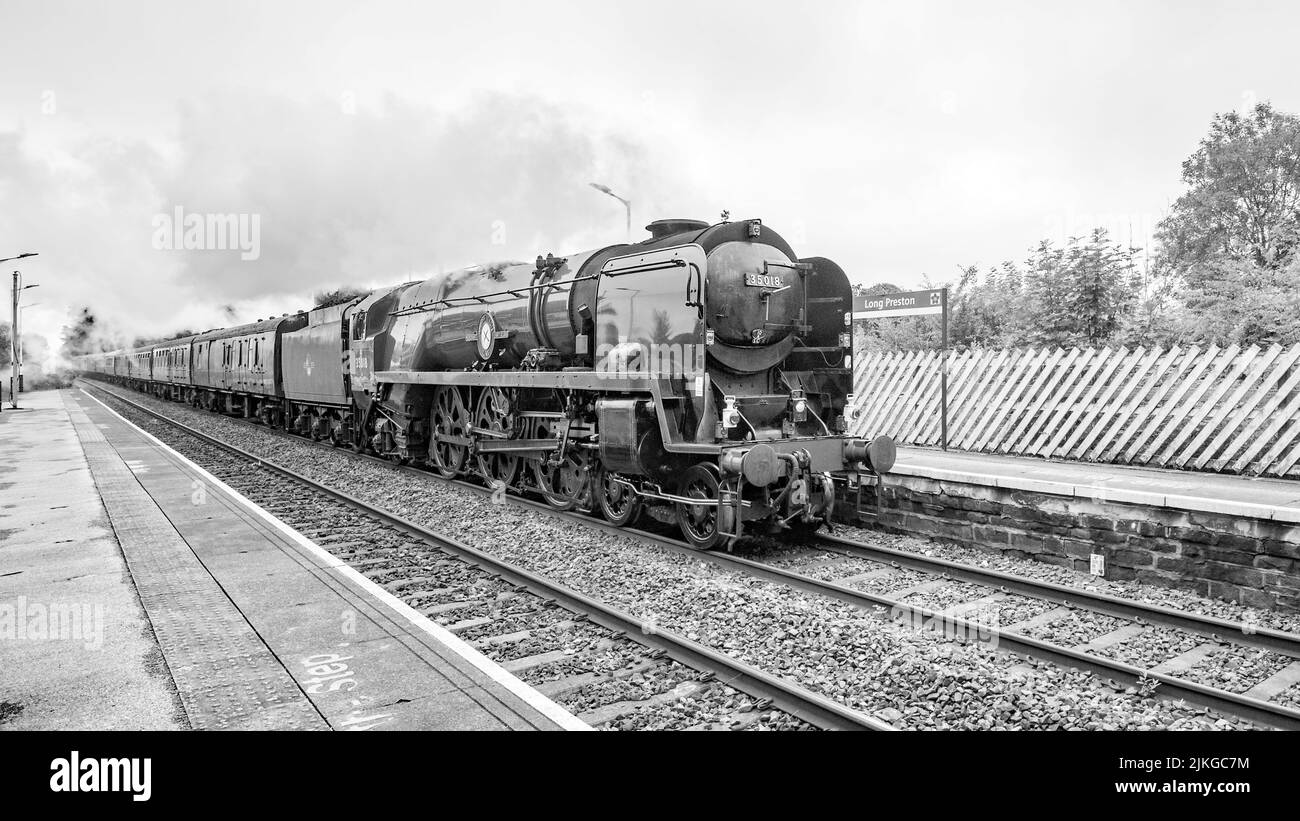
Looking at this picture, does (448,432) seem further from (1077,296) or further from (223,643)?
(1077,296)

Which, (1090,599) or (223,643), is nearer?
(223,643)

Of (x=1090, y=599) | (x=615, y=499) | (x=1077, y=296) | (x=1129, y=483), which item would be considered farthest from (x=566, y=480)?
(x=1077, y=296)

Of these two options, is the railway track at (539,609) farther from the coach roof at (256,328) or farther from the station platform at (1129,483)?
the coach roof at (256,328)

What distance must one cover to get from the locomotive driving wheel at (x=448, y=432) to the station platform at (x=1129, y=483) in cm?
630

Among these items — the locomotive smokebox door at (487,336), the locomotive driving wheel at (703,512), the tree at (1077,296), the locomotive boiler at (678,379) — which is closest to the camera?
the locomotive driving wheel at (703,512)

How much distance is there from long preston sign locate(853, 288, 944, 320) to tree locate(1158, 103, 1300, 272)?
2081cm

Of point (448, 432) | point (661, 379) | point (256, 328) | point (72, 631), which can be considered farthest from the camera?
point (256, 328)

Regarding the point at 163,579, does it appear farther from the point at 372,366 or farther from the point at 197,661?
the point at 372,366

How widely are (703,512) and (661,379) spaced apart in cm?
140

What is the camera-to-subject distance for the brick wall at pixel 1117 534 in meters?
5.93

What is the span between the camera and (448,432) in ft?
40.2

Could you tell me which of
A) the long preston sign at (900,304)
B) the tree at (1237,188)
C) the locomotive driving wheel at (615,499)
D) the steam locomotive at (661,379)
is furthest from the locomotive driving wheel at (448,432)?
the tree at (1237,188)

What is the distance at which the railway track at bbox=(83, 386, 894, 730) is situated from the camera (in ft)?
13.6

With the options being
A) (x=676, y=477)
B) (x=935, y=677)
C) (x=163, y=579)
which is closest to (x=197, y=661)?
(x=163, y=579)
